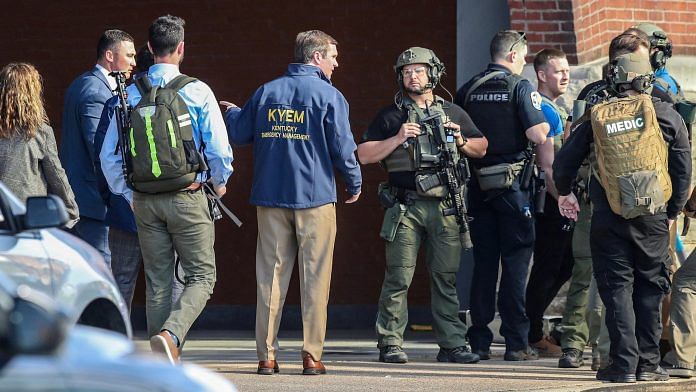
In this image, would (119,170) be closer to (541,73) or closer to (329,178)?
(329,178)

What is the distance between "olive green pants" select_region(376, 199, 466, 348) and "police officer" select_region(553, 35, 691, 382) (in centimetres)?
137

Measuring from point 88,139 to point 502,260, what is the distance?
3.02m

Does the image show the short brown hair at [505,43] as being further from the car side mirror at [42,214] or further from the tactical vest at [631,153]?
the car side mirror at [42,214]

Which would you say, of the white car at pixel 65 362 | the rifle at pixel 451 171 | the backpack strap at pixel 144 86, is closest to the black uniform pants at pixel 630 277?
the rifle at pixel 451 171

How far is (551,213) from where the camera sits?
35.2ft

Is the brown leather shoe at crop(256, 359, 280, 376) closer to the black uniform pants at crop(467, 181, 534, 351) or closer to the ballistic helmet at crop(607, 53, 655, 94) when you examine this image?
the black uniform pants at crop(467, 181, 534, 351)

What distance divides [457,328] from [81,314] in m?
4.20

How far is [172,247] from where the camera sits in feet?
28.2

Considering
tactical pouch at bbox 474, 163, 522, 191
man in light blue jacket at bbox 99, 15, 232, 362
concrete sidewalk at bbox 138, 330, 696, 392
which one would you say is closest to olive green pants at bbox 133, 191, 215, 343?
man in light blue jacket at bbox 99, 15, 232, 362

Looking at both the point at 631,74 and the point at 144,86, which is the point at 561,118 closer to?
the point at 631,74

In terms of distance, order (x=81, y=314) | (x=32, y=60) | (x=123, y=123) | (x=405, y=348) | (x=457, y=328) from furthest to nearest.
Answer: (x=32, y=60), (x=405, y=348), (x=457, y=328), (x=123, y=123), (x=81, y=314)

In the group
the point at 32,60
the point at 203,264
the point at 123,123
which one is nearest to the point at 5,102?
the point at 123,123

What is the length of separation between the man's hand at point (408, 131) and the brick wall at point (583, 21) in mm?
2234

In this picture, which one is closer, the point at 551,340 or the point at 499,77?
the point at 499,77
